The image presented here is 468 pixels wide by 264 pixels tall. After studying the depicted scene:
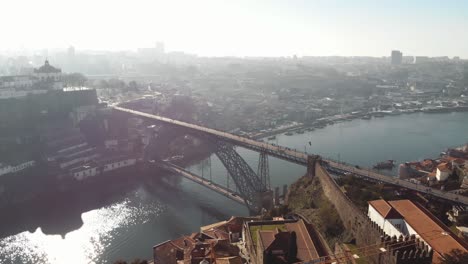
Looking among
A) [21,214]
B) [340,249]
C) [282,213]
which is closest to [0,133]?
[21,214]

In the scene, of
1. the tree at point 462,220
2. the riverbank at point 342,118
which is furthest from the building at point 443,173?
the riverbank at point 342,118

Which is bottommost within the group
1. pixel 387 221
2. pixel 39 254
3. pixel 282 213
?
pixel 39 254

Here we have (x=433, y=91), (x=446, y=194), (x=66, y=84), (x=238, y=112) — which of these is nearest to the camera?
(x=446, y=194)

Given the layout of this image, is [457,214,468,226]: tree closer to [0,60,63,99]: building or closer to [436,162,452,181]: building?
[436,162,452,181]: building

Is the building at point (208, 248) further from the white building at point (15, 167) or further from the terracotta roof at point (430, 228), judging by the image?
the white building at point (15, 167)

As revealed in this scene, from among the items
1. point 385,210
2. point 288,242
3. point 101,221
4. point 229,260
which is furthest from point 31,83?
point 385,210

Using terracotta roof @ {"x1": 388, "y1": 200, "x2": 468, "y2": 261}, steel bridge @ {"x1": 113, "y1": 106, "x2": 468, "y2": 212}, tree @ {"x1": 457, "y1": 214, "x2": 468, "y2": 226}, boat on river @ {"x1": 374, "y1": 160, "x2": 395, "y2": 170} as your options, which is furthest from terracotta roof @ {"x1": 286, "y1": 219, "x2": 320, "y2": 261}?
boat on river @ {"x1": 374, "y1": 160, "x2": 395, "y2": 170}

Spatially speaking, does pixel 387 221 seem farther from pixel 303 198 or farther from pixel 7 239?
pixel 7 239

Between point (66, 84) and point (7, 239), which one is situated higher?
point (66, 84)

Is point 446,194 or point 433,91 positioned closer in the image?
point 446,194
